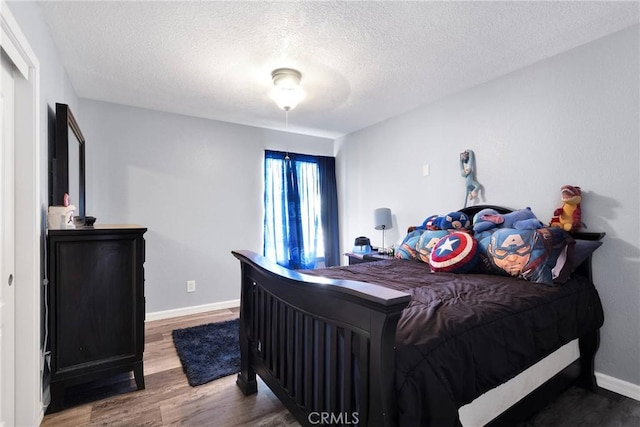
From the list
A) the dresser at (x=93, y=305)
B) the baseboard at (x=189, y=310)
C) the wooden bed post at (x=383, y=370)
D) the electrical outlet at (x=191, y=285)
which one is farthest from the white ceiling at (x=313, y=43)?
the baseboard at (x=189, y=310)

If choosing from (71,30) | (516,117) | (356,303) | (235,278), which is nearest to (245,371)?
(356,303)

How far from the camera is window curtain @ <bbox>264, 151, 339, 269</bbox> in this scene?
4145 mm

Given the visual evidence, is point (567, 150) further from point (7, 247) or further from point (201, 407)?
point (7, 247)

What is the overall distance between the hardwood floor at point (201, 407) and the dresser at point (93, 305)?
0.13 metres

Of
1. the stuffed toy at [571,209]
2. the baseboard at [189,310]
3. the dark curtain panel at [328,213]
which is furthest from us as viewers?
the dark curtain panel at [328,213]

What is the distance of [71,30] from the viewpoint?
1.97 metres

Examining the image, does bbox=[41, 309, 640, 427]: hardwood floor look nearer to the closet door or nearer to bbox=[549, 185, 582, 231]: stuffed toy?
the closet door

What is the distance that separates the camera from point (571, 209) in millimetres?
2117

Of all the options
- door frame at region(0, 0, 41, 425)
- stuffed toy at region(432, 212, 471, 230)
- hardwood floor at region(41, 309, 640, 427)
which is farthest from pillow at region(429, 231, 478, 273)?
door frame at region(0, 0, 41, 425)

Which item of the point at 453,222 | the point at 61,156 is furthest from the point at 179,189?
the point at 453,222

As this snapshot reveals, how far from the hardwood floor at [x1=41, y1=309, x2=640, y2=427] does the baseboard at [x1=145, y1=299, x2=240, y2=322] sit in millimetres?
1203

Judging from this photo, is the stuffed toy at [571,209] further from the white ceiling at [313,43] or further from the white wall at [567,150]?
the white ceiling at [313,43]

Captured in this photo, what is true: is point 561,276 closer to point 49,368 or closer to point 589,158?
point 589,158

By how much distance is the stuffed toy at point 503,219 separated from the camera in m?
2.18
